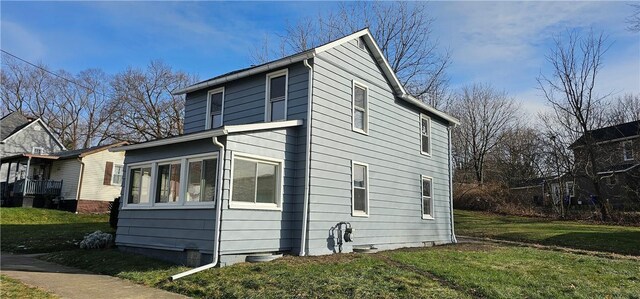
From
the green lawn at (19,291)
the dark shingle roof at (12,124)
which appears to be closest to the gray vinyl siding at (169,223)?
the green lawn at (19,291)

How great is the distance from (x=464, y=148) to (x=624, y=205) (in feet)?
50.0

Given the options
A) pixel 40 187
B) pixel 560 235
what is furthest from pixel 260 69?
pixel 40 187

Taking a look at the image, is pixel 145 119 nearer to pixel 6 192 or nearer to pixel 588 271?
pixel 6 192

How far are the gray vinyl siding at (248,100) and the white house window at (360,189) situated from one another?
2.42 m

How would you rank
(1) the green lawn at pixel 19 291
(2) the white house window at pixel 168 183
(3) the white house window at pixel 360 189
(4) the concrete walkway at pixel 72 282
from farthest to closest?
(3) the white house window at pixel 360 189 → (2) the white house window at pixel 168 183 → (4) the concrete walkway at pixel 72 282 → (1) the green lawn at pixel 19 291

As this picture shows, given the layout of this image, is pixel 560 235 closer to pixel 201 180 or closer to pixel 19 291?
pixel 201 180

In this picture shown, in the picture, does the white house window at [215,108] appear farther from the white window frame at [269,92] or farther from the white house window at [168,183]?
the white house window at [168,183]

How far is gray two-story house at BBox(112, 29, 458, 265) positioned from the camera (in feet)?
30.1

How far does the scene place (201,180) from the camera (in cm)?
943

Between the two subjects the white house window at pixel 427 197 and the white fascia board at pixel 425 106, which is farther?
the white house window at pixel 427 197

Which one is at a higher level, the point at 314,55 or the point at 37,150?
the point at 37,150

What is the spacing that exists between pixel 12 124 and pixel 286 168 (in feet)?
114

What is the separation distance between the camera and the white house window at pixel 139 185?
10680mm

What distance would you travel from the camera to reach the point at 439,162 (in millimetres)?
16266
